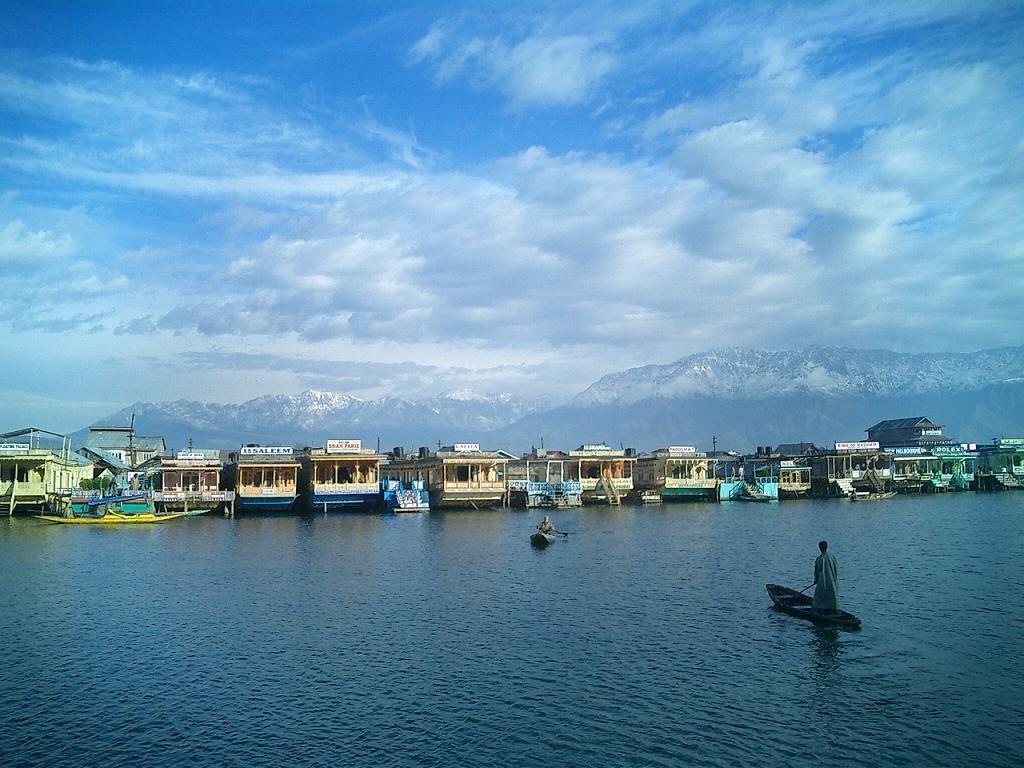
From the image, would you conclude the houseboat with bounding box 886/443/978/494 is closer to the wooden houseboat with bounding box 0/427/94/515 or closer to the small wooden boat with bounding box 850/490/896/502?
the small wooden boat with bounding box 850/490/896/502

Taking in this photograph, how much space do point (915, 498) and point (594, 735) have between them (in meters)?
98.9

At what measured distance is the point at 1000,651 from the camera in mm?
26844

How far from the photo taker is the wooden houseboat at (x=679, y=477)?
103 meters

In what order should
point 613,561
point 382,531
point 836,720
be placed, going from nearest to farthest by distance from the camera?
point 836,720 → point 613,561 → point 382,531

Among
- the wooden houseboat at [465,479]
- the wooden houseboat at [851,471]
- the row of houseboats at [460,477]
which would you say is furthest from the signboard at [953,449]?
the wooden houseboat at [465,479]

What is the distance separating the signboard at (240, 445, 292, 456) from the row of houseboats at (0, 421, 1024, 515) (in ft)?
0.42

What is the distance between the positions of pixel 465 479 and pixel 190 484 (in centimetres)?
3030

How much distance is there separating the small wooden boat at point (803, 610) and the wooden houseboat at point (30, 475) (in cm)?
6724

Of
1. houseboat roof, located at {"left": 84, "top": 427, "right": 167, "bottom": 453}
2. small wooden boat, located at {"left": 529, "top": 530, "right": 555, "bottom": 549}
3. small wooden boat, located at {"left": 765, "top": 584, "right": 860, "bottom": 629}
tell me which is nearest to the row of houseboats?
houseboat roof, located at {"left": 84, "top": 427, "right": 167, "bottom": 453}

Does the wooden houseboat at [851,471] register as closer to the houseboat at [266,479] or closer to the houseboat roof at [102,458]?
the houseboat at [266,479]

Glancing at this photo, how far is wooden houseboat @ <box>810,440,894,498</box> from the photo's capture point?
10975cm

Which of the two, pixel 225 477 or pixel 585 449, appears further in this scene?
pixel 585 449

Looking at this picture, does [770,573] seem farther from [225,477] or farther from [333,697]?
[225,477]

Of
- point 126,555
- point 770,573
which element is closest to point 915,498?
point 770,573
